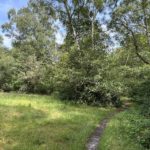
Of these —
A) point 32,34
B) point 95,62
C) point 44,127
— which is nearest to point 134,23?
point 95,62

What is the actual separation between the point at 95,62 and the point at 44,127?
1240 cm

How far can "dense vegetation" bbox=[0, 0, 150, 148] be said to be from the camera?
27141 millimetres

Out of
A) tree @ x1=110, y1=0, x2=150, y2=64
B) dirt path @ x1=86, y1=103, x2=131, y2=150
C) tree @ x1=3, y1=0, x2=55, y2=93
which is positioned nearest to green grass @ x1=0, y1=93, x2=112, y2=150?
dirt path @ x1=86, y1=103, x2=131, y2=150

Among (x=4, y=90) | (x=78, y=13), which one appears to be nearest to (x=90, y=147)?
(x=78, y=13)

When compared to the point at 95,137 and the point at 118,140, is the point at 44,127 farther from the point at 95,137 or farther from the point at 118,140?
the point at 118,140

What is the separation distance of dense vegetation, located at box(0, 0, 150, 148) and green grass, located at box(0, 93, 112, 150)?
441cm

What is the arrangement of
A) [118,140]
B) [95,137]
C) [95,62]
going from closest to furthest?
[118,140]
[95,137]
[95,62]

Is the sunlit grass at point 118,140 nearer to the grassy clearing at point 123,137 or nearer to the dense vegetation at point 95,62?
the grassy clearing at point 123,137

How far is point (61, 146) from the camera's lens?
12.9 metres

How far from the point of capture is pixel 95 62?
2755 cm

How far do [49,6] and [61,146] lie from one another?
24213 millimetres

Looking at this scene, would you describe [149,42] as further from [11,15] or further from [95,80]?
[11,15]

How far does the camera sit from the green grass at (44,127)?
13.1m

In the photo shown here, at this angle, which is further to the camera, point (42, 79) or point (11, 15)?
point (11, 15)
